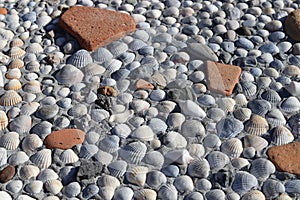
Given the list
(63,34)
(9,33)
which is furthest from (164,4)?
(9,33)

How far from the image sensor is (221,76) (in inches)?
59.8

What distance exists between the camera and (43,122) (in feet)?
4.57

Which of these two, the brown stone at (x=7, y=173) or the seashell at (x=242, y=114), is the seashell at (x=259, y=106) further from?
the brown stone at (x=7, y=173)

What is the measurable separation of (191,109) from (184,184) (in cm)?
23

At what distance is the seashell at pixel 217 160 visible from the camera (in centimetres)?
130

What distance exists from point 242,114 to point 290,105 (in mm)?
120

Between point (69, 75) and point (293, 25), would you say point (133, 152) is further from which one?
point (293, 25)

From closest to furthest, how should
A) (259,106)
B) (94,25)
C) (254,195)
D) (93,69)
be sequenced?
(254,195) → (259,106) → (93,69) → (94,25)

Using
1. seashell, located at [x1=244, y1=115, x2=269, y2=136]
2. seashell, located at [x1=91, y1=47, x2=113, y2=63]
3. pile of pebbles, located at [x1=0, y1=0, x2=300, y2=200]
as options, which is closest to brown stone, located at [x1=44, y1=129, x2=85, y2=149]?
pile of pebbles, located at [x1=0, y1=0, x2=300, y2=200]

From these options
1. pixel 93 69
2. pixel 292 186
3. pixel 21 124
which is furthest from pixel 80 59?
pixel 292 186

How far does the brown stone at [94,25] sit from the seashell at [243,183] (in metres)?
0.55

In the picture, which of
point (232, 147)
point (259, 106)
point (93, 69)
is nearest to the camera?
point (232, 147)

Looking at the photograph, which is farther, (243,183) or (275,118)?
(275,118)

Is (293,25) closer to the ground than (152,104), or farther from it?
farther from it
